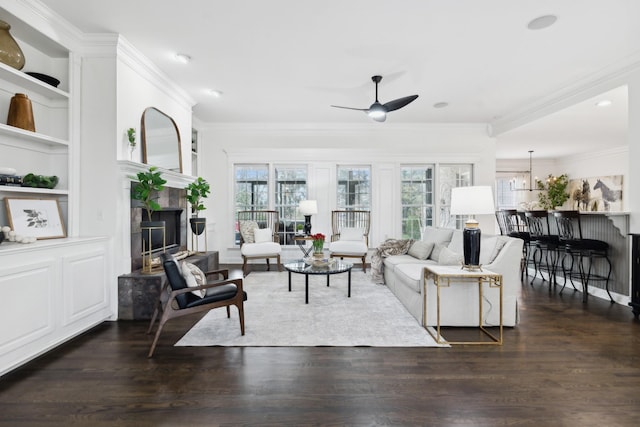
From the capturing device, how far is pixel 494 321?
3104 mm

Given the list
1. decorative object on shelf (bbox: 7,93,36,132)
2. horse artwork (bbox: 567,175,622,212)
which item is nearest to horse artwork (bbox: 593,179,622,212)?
horse artwork (bbox: 567,175,622,212)

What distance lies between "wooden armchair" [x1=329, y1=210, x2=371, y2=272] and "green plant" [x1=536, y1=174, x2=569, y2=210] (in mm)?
6310

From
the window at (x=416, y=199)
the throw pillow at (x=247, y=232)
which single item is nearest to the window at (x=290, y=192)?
the throw pillow at (x=247, y=232)

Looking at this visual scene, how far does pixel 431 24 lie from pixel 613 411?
3258 mm

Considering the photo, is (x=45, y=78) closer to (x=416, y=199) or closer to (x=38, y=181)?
(x=38, y=181)

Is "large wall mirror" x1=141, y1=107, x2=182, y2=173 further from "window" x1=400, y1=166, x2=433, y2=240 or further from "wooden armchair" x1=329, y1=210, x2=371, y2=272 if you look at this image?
"window" x1=400, y1=166, x2=433, y2=240

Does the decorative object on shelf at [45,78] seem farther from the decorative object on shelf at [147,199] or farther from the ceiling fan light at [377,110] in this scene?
the ceiling fan light at [377,110]

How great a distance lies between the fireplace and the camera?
3553 millimetres

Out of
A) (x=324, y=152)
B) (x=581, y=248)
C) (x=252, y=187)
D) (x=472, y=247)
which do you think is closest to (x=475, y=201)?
(x=472, y=247)

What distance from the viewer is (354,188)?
6.82m

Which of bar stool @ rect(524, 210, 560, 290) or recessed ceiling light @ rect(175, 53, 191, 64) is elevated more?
recessed ceiling light @ rect(175, 53, 191, 64)

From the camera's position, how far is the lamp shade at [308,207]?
20.2ft

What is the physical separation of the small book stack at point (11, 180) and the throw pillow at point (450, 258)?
4.22 meters

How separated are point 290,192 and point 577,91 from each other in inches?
197
